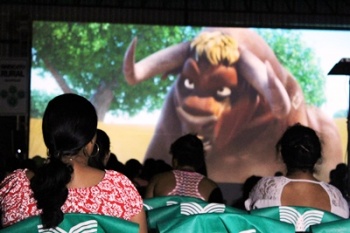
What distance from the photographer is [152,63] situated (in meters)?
12.9

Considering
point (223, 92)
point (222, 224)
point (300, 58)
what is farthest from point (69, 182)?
point (300, 58)

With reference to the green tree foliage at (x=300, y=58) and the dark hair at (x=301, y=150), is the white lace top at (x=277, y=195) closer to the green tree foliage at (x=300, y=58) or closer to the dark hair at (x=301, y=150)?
the dark hair at (x=301, y=150)

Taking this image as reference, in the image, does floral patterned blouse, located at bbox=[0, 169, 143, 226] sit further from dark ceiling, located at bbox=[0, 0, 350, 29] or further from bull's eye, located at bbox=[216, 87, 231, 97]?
dark ceiling, located at bbox=[0, 0, 350, 29]

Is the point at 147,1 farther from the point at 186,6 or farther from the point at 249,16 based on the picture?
the point at 249,16

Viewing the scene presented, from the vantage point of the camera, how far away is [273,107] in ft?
41.9

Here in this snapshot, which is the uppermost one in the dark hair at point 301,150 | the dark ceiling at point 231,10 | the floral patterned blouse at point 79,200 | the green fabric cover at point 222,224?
the dark ceiling at point 231,10

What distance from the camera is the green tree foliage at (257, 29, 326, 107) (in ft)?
42.1

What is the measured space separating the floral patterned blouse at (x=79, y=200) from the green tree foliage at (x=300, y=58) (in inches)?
406

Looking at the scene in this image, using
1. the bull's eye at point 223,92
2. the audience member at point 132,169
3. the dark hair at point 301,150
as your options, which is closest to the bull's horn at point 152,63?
the bull's eye at point 223,92

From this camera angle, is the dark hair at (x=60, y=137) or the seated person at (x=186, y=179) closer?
the dark hair at (x=60, y=137)

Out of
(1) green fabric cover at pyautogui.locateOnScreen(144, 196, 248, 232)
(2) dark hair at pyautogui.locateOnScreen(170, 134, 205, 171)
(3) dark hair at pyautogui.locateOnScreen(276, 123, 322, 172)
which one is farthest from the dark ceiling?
(1) green fabric cover at pyautogui.locateOnScreen(144, 196, 248, 232)

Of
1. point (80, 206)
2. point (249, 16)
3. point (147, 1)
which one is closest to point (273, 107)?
point (249, 16)

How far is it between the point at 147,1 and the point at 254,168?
Result: 3.04m

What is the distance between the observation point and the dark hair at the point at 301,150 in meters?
4.13
